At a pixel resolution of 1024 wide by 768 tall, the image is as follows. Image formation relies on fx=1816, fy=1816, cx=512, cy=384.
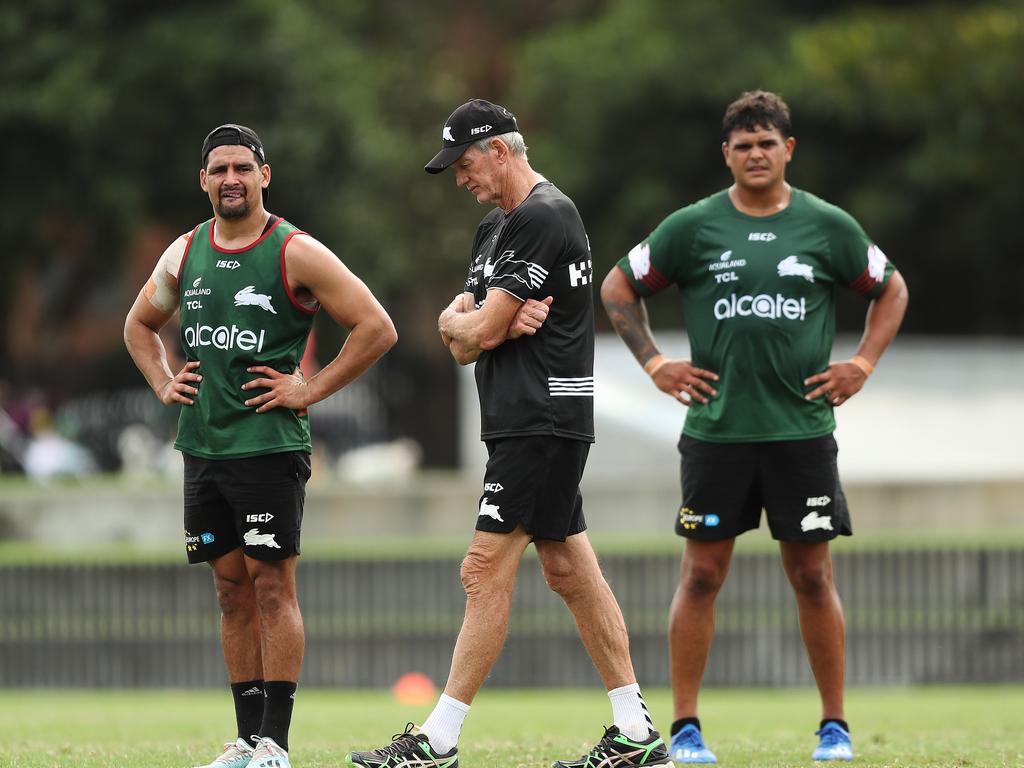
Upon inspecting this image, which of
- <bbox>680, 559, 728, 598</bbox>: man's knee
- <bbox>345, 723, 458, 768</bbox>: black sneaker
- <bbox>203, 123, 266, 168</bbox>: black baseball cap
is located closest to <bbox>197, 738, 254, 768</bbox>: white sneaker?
<bbox>345, 723, 458, 768</bbox>: black sneaker

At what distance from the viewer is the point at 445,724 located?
662 cm

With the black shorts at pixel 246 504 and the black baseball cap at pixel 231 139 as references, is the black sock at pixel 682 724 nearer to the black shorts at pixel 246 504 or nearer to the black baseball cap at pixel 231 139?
the black shorts at pixel 246 504

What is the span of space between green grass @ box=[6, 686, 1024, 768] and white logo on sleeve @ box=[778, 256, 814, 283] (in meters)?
2.03

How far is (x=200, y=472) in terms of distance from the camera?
693 centimetres

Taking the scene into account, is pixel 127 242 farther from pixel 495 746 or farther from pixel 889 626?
pixel 495 746

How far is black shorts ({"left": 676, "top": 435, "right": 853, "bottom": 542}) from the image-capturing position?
770 centimetres

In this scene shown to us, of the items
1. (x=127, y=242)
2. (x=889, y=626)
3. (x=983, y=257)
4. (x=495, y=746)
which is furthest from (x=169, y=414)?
(x=495, y=746)

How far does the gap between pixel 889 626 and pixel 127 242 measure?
2161 cm

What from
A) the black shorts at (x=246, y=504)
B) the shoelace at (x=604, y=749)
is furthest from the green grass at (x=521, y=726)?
the black shorts at (x=246, y=504)

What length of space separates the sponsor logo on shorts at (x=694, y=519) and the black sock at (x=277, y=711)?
194 centimetres

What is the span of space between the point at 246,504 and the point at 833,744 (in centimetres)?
267

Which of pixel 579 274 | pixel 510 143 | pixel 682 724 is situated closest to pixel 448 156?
pixel 510 143

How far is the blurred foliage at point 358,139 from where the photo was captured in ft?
103

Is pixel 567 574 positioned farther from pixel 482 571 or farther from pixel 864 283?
pixel 864 283
